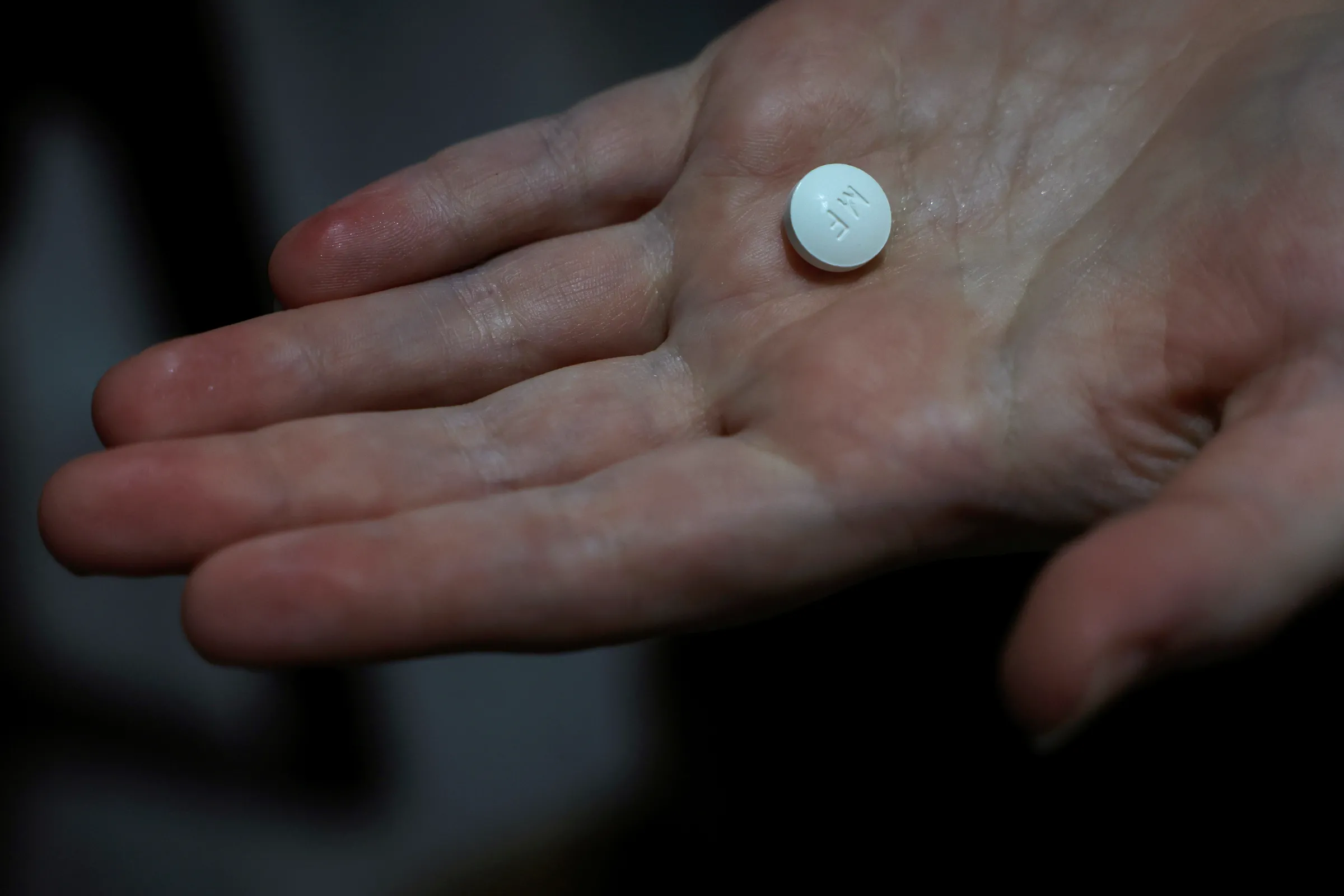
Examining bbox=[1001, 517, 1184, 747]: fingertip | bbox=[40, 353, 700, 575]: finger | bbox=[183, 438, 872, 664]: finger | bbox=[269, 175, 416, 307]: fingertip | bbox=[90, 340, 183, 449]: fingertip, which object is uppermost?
bbox=[269, 175, 416, 307]: fingertip

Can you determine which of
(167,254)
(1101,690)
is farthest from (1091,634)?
(167,254)

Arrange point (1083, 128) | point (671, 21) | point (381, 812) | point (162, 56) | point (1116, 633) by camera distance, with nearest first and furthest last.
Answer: point (1116, 633) < point (1083, 128) < point (381, 812) < point (162, 56) < point (671, 21)

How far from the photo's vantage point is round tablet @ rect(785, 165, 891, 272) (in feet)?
3.67

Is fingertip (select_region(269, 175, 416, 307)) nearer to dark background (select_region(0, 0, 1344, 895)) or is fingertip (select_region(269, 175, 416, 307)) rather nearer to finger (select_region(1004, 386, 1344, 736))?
dark background (select_region(0, 0, 1344, 895))

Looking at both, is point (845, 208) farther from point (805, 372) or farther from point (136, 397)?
point (136, 397)

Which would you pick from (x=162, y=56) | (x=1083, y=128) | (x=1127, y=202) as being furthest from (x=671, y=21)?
(x=1127, y=202)

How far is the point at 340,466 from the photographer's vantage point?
97 centimetres

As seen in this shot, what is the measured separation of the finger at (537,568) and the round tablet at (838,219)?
31 cm

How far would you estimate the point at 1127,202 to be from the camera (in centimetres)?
102

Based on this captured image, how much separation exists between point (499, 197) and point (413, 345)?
244 mm

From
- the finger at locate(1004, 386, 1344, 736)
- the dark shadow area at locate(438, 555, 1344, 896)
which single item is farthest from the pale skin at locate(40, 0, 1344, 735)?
the dark shadow area at locate(438, 555, 1344, 896)

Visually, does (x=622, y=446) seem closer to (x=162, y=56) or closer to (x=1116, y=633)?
(x=1116, y=633)

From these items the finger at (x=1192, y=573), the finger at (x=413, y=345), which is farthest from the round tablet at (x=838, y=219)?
the finger at (x=1192, y=573)

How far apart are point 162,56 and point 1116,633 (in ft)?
6.13
